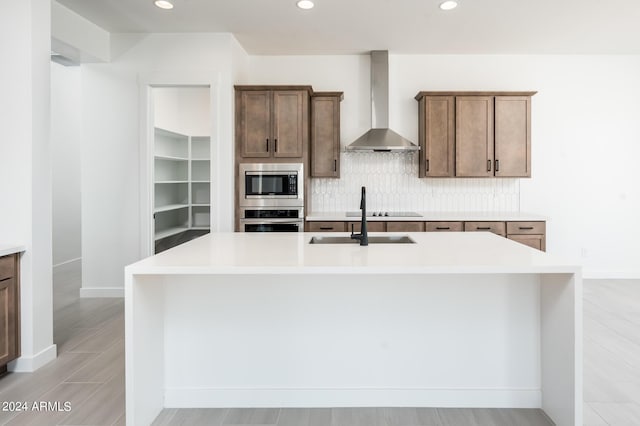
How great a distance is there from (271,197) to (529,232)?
2.85 metres

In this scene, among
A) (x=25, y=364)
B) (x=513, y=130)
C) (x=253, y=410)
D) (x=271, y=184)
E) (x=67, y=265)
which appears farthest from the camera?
(x=67, y=265)

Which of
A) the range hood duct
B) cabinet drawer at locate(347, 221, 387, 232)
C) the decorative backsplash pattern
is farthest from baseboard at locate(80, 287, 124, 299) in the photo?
the range hood duct

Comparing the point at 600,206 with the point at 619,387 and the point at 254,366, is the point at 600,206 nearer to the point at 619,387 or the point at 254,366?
the point at 619,387

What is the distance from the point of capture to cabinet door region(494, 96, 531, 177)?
493 cm

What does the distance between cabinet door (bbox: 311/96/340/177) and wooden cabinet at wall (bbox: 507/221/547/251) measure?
2.03 m

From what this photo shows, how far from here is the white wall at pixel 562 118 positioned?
538 cm

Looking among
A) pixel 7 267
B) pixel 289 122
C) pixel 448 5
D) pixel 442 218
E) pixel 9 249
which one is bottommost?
pixel 7 267

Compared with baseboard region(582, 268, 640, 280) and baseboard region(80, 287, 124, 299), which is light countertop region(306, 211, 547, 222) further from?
baseboard region(80, 287, 124, 299)

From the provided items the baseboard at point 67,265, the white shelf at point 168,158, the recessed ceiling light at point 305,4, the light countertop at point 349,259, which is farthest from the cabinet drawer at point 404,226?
the baseboard at point 67,265

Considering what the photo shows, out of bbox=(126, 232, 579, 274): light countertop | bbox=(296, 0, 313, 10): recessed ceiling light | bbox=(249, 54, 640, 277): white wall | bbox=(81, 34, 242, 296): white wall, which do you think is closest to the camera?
bbox=(126, 232, 579, 274): light countertop

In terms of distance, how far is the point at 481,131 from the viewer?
4.94m

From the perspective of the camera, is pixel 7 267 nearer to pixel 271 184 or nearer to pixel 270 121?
pixel 271 184

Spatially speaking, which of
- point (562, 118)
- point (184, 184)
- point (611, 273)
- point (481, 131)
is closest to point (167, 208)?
point (184, 184)

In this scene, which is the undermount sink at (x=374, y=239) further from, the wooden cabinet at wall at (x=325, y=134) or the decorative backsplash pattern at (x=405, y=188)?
the decorative backsplash pattern at (x=405, y=188)
